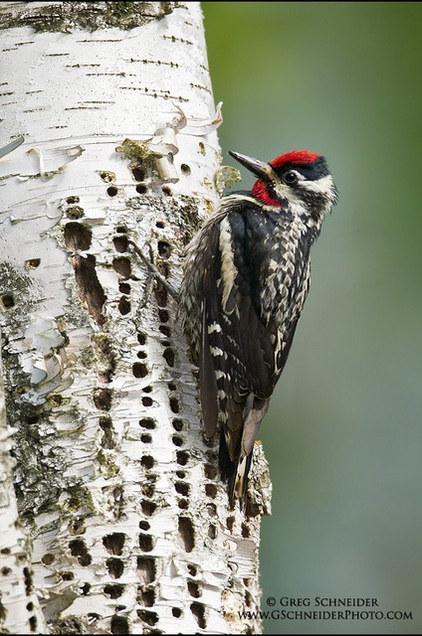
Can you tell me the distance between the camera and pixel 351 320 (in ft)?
23.5

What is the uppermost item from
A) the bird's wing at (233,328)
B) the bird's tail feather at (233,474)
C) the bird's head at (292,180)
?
the bird's head at (292,180)

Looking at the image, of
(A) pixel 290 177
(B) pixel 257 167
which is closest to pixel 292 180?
(A) pixel 290 177

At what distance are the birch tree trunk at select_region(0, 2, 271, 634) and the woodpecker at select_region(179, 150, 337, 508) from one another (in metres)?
0.08

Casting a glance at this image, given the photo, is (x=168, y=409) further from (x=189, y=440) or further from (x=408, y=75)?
(x=408, y=75)

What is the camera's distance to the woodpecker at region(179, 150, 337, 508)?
362 centimetres

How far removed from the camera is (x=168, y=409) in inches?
132

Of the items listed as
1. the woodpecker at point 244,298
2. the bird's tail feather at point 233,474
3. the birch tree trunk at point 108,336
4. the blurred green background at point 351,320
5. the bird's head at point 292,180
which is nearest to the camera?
the birch tree trunk at point 108,336

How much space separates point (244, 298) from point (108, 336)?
28.7 inches

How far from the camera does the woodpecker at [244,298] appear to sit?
3.62 m

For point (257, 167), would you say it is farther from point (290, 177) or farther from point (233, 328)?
point (233, 328)

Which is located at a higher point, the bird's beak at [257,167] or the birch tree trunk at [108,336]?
the bird's beak at [257,167]

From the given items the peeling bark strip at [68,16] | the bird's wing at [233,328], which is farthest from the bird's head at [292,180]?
the peeling bark strip at [68,16]

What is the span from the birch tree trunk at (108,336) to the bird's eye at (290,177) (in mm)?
400

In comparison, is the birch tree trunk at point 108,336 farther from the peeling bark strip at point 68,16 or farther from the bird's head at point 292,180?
the bird's head at point 292,180
